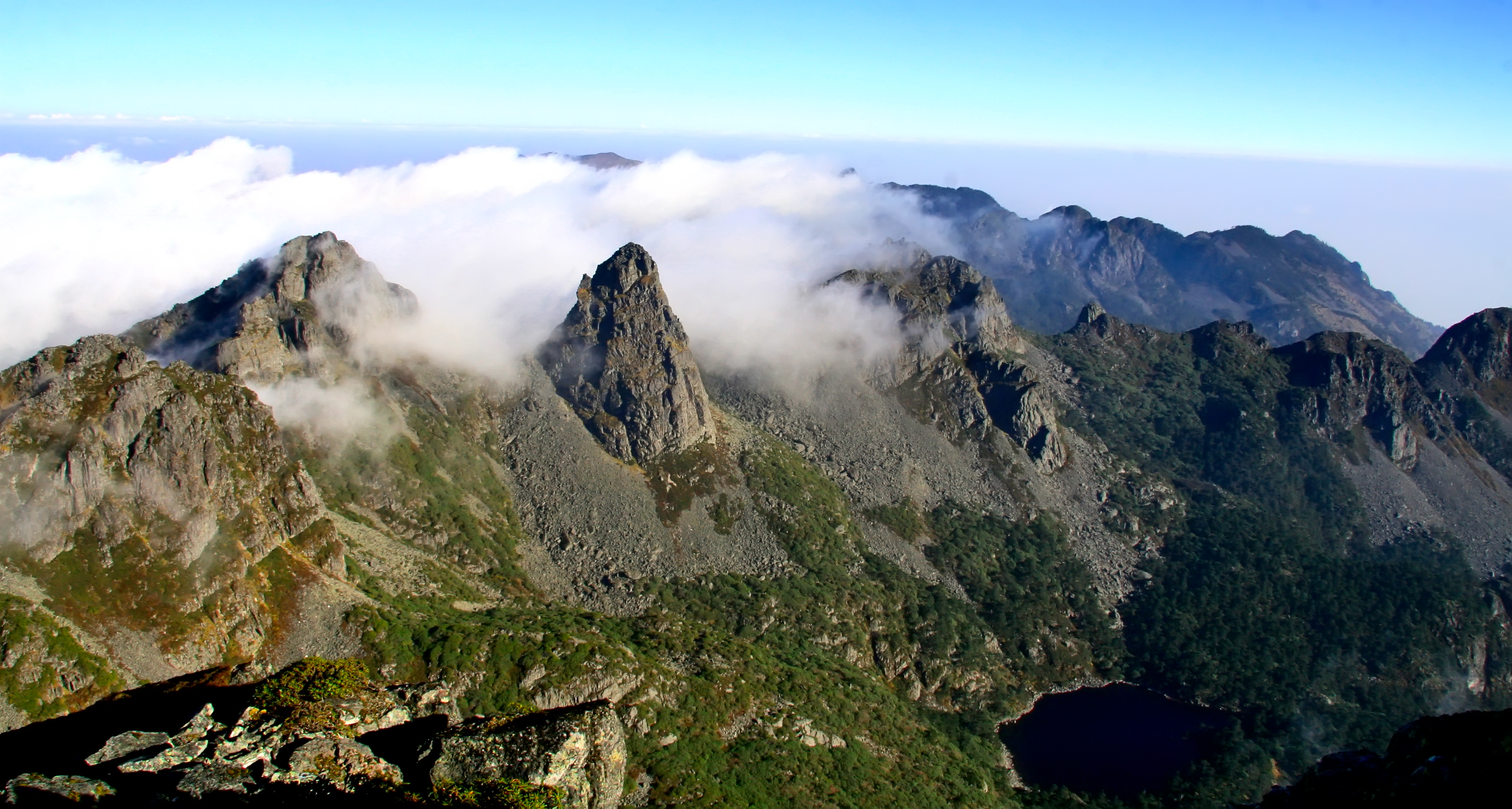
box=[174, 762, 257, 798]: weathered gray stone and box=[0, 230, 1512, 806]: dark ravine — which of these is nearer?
box=[174, 762, 257, 798]: weathered gray stone

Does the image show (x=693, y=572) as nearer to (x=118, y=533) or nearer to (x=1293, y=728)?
(x=118, y=533)

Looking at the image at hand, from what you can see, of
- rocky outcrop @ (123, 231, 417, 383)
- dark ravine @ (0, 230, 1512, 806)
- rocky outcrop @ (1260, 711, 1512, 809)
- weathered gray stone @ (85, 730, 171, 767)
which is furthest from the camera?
rocky outcrop @ (123, 231, 417, 383)

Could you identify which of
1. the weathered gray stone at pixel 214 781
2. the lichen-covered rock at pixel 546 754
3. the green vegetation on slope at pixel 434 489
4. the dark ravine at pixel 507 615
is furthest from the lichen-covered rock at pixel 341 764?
the green vegetation on slope at pixel 434 489

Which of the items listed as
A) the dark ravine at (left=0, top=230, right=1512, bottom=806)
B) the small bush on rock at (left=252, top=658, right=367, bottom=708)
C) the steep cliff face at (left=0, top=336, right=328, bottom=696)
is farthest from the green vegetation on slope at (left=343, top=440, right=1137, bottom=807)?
the small bush on rock at (left=252, top=658, right=367, bottom=708)

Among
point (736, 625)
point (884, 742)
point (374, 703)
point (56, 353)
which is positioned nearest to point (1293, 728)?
point (884, 742)

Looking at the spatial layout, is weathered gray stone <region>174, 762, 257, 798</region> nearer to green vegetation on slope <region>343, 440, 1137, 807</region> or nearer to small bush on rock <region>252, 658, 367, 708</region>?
small bush on rock <region>252, 658, 367, 708</region>

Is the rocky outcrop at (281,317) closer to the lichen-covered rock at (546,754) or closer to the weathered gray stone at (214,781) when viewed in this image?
the weathered gray stone at (214,781)
